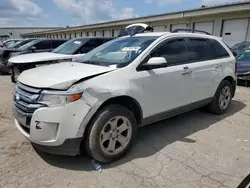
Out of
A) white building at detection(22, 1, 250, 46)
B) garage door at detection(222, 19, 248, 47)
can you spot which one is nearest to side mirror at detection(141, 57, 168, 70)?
white building at detection(22, 1, 250, 46)

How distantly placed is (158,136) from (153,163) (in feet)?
2.85

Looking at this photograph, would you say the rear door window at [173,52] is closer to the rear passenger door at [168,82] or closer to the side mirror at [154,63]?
the rear passenger door at [168,82]

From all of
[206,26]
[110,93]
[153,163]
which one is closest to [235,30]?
[206,26]

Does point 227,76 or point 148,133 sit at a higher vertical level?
point 227,76

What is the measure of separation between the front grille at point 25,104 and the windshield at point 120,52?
1091 millimetres

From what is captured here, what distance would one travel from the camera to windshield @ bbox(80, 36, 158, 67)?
3.18 m

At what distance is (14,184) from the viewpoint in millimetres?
2451

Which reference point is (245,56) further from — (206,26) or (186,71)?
(206,26)

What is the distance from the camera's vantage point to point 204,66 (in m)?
4.11

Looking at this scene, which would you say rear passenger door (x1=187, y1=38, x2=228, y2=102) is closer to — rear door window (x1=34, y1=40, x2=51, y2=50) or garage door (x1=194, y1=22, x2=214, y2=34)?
rear door window (x1=34, y1=40, x2=51, y2=50)

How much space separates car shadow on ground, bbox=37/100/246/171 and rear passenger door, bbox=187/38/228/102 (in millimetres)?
521

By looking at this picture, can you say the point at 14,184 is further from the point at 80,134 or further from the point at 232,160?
the point at 232,160

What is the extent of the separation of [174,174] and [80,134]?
127cm

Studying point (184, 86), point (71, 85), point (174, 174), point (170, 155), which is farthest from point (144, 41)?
point (174, 174)
